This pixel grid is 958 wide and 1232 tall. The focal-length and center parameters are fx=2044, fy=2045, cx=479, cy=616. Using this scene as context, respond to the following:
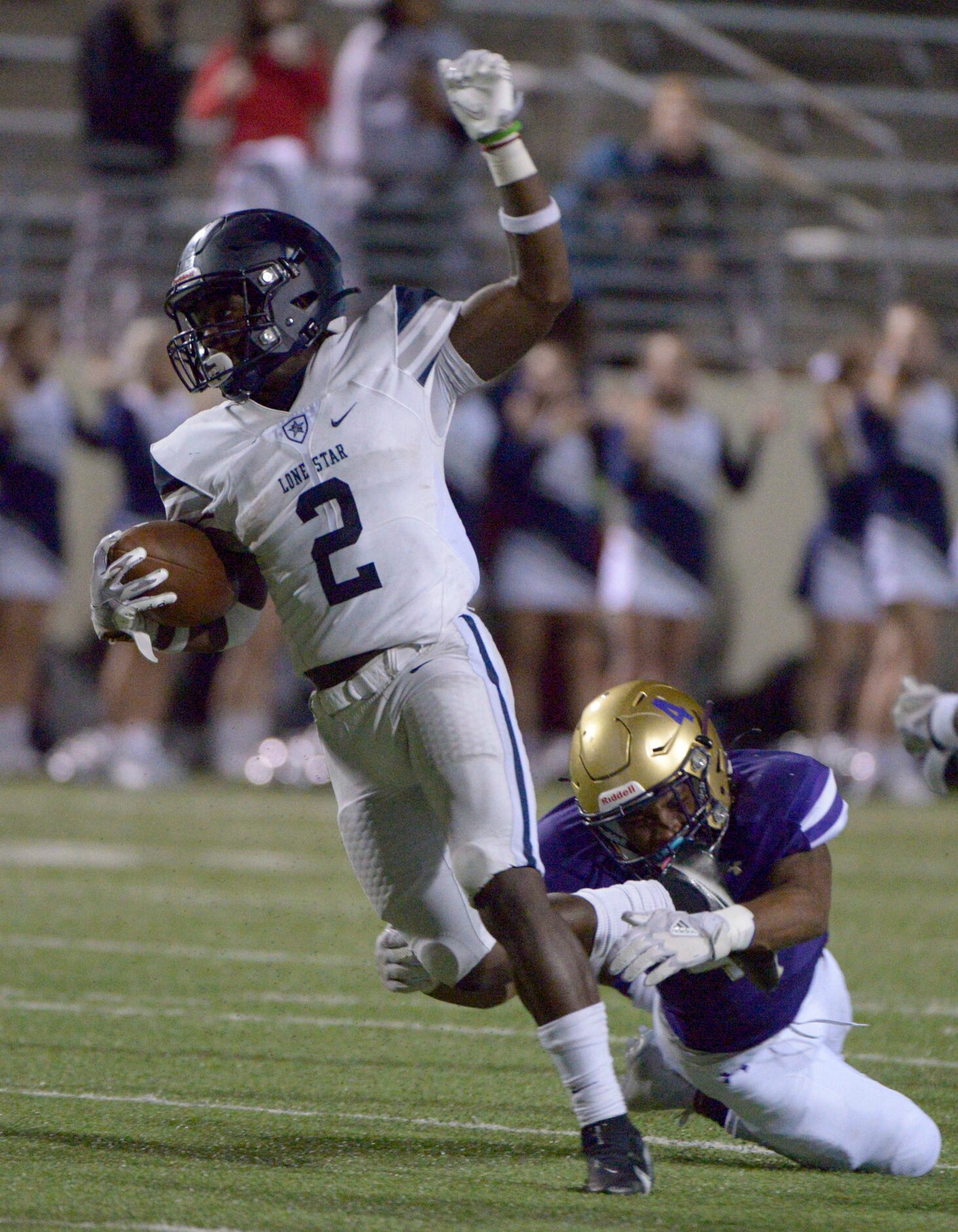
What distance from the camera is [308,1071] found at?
409cm

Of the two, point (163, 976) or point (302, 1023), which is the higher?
point (302, 1023)

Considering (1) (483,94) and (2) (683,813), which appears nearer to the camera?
(2) (683,813)

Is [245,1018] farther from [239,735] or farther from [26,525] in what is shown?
[26,525]

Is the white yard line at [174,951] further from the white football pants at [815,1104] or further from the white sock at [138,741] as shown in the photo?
the white sock at [138,741]

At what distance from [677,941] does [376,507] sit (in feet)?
3.09

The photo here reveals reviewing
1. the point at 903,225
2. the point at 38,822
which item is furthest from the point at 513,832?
the point at 903,225

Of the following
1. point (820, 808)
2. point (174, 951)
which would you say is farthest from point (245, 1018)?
point (820, 808)

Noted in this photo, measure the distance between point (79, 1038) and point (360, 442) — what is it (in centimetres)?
159

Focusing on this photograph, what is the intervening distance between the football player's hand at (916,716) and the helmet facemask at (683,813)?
3.33 feet

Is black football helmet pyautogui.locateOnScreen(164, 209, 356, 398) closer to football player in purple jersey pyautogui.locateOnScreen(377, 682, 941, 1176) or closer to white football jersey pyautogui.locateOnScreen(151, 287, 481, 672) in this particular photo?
white football jersey pyautogui.locateOnScreen(151, 287, 481, 672)

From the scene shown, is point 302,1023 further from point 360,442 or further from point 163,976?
point 360,442

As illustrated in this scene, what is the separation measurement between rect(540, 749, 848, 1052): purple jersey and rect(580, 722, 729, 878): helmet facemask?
5 centimetres

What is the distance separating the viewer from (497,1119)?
366cm

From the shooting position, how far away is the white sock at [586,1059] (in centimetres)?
308
